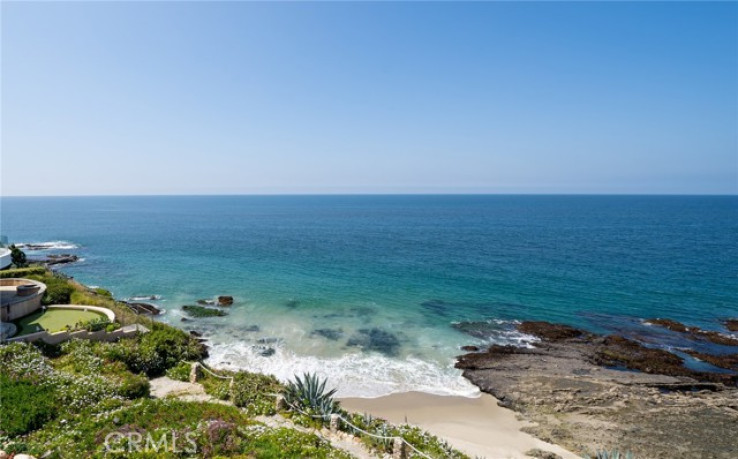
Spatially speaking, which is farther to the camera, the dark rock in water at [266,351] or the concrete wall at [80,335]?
the dark rock in water at [266,351]

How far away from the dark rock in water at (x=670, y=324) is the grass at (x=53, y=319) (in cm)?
4477

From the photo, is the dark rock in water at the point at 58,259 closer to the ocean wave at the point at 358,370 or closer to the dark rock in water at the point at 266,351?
the ocean wave at the point at 358,370

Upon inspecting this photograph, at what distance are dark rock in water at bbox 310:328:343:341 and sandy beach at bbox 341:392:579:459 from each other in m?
8.87

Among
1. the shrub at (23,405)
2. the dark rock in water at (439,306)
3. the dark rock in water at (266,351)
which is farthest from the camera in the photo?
the dark rock in water at (439,306)

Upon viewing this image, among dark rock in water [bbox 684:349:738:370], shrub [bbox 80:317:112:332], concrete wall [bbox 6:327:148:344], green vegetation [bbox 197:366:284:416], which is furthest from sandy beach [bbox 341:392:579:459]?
dark rock in water [bbox 684:349:738:370]

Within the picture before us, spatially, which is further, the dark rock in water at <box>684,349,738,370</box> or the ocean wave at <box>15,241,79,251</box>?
the ocean wave at <box>15,241,79,251</box>

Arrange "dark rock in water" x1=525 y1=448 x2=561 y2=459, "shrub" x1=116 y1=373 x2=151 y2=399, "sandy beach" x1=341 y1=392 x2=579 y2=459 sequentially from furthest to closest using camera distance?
"sandy beach" x1=341 y1=392 x2=579 y2=459
"dark rock in water" x1=525 y1=448 x2=561 y2=459
"shrub" x1=116 y1=373 x2=151 y2=399

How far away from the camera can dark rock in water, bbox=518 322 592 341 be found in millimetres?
29859

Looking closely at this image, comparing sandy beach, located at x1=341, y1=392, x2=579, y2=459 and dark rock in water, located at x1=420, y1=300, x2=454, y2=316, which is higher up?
dark rock in water, located at x1=420, y1=300, x2=454, y2=316

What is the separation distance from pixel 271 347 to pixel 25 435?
55.0 feet

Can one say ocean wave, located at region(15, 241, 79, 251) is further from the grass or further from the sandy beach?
the sandy beach

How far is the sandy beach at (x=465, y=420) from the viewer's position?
1681 centimetres

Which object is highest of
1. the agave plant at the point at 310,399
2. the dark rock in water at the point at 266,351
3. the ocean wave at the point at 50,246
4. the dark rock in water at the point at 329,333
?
the agave plant at the point at 310,399

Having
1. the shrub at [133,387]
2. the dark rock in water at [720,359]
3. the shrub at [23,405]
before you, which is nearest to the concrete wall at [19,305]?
the shrub at [23,405]
